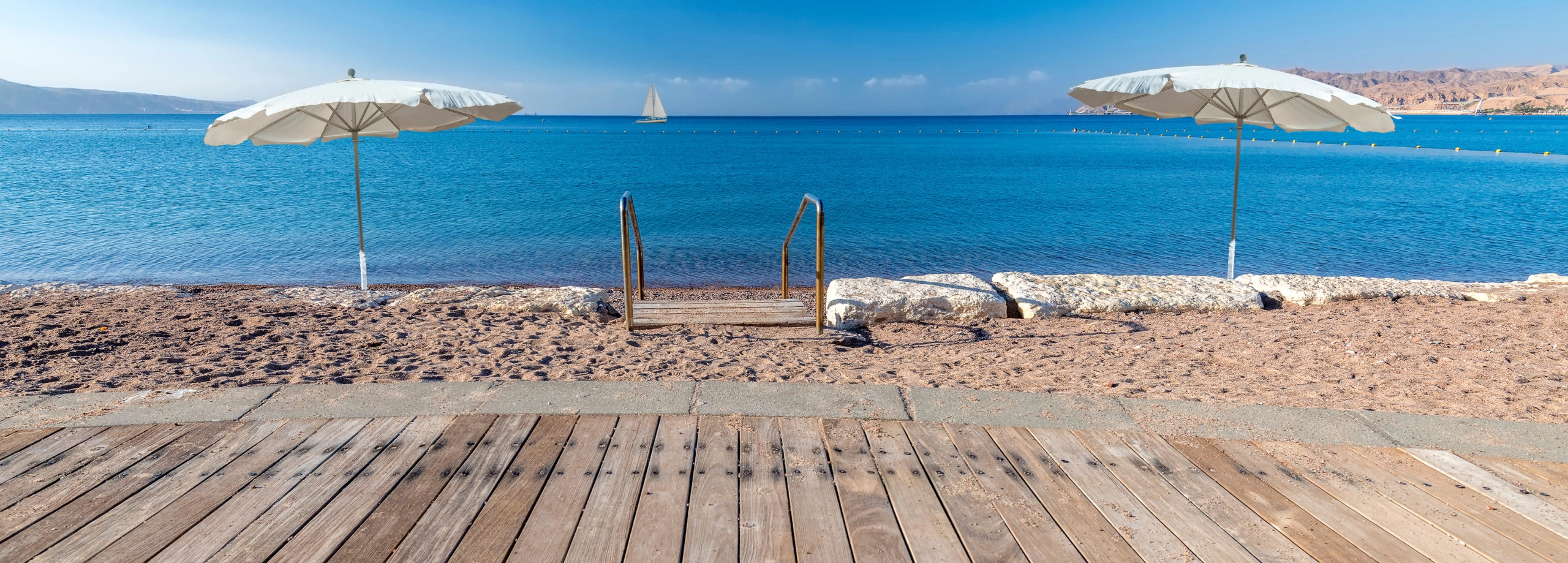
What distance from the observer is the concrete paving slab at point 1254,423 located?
114 inches

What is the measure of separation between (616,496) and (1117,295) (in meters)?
5.62

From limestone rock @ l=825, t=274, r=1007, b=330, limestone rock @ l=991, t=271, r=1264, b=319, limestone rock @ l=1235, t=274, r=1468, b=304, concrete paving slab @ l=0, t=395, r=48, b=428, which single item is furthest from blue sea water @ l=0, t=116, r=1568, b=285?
concrete paving slab @ l=0, t=395, r=48, b=428

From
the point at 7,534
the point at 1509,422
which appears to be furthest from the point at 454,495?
the point at 1509,422

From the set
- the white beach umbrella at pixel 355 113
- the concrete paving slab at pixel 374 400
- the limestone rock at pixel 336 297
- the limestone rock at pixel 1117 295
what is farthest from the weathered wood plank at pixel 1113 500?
the limestone rock at pixel 336 297

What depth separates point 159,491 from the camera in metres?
2.36

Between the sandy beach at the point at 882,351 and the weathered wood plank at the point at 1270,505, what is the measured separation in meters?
0.83

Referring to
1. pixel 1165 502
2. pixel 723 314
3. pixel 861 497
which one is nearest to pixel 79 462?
pixel 861 497

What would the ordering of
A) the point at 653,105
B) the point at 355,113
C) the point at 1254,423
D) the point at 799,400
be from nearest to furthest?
1. the point at 1254,423
2. the point at 799,400
3. the point at 355,113
4. the point at 653,105

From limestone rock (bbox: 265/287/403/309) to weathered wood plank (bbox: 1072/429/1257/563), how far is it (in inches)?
234

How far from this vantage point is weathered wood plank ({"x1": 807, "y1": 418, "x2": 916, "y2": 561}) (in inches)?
81.7

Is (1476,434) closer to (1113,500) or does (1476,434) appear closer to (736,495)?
(1113,500)

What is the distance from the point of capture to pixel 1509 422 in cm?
305

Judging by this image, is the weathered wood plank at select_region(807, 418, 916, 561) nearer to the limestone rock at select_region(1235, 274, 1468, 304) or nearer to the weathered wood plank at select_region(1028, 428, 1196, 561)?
the weathered wood plank at select_region(1028, 428, 1196, 561)

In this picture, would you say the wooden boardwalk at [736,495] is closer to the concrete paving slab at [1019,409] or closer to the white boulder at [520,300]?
the concrete paving slab at [1019,409]
